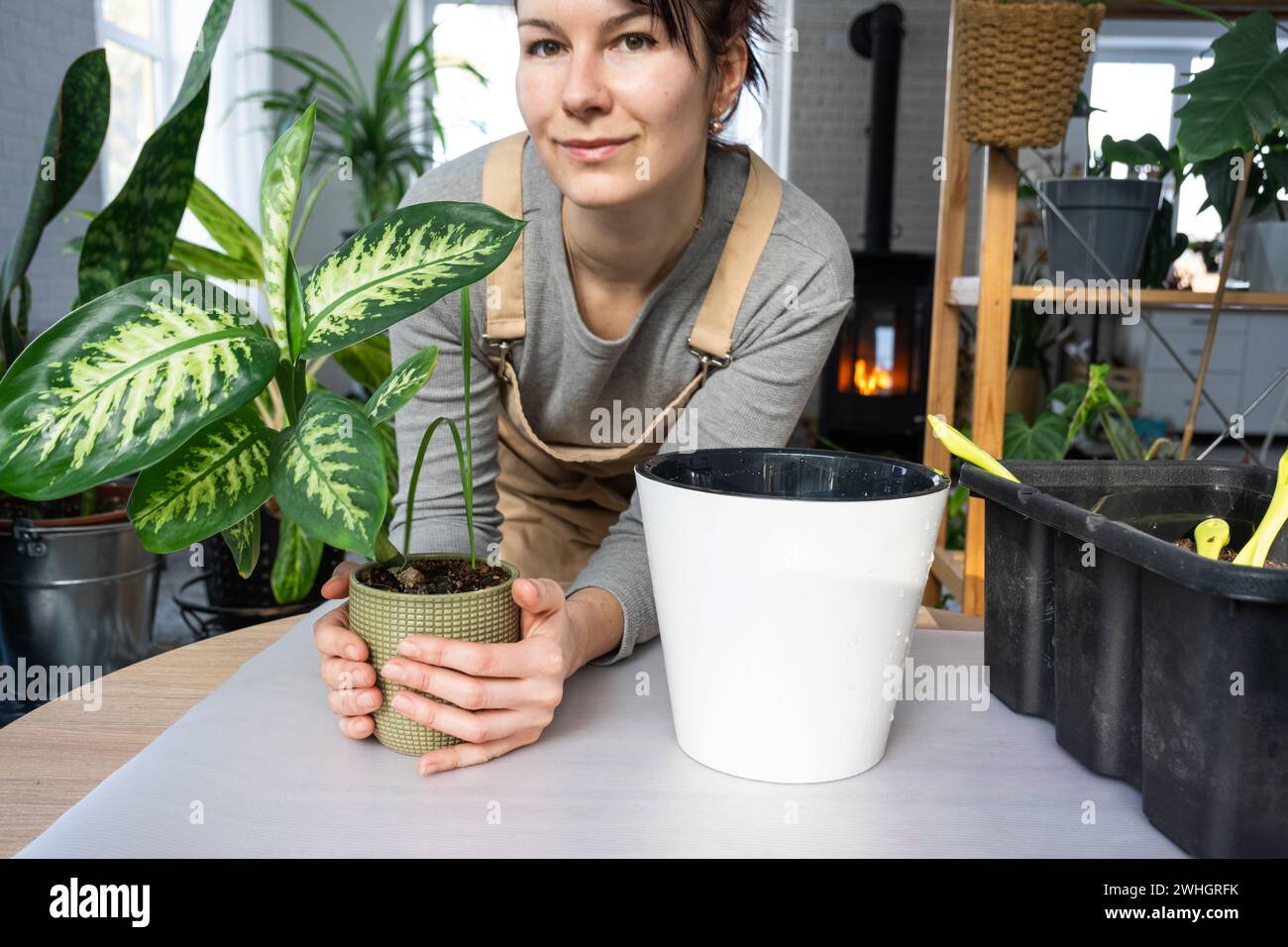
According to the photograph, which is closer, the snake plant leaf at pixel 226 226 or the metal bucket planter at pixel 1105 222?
the metal bucket planter at pixel 1105 222

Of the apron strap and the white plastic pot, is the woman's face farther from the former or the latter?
the white plastic pot

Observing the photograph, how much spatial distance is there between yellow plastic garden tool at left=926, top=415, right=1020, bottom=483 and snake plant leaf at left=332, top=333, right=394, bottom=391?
1297 millimetres

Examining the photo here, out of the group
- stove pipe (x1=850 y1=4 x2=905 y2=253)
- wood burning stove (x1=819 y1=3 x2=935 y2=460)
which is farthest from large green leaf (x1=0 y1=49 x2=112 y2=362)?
stove pipe (x1=850 y1=4 x2=905 y2=253)

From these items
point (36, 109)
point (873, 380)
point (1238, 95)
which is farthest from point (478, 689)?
point (873, 380)

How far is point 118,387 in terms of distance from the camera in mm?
360

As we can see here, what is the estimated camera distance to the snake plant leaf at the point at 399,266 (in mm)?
394

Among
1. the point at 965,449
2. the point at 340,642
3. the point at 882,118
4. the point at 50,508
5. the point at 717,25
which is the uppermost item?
the point at 882,118

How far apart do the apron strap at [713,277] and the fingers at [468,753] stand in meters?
0.53

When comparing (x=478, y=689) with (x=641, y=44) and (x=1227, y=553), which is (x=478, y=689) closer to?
(x=1227, y=553)

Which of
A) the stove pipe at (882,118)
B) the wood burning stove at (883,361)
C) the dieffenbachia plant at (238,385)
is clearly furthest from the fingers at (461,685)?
the stove pipe at (882,118)

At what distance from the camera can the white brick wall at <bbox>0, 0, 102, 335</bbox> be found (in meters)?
Answer: 2.84

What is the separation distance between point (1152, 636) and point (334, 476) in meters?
0.32

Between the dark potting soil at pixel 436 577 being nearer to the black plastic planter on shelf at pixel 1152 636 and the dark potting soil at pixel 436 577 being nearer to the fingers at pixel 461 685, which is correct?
the fingers at pixel 461 685

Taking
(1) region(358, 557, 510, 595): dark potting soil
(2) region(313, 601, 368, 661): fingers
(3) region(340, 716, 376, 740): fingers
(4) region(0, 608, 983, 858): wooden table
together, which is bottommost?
(4) region(0, 608, 983, 858): wooden table
